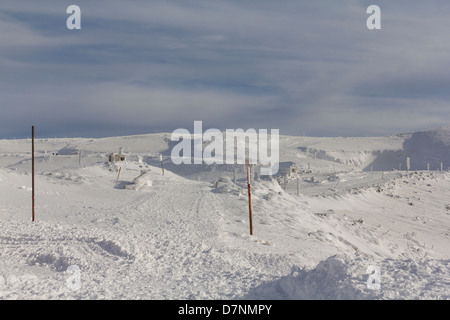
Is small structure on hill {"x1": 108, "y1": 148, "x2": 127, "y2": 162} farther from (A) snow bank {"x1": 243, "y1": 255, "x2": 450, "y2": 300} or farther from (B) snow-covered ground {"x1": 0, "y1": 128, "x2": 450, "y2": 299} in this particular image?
(A) snow bank {"x1": 243, "y1": 255, "x2": 450, "y2": 300}

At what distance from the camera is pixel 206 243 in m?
12.5

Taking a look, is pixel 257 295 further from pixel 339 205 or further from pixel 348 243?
pixel 339 205

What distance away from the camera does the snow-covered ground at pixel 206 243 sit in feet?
26.4

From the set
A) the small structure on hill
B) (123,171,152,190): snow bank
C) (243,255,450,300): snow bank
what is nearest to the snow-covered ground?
(243,255,450,300): snow bank

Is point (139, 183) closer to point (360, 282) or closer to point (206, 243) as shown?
point (206, 243)

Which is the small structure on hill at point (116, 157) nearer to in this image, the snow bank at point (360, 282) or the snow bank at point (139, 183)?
the snow bank at point (139, 183)

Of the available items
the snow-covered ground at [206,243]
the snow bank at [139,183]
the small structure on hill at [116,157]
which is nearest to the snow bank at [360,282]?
the snow-covered ground at [206,243]

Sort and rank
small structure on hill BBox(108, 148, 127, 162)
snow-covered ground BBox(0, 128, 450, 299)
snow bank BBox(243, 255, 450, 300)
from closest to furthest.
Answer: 1. snow bank BBox(243, 255, 450, 300)
2. snow-covered ground BBox(0, 128, 450, 299)
3. small structure on hill BBox(108, 148, 127, 162)

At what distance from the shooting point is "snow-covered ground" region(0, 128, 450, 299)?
805cm

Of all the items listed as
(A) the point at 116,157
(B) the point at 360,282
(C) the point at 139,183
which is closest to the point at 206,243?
(B) the point at 360,282

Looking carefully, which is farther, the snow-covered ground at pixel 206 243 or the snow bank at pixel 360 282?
the snow-covered ground at pixel 206 243

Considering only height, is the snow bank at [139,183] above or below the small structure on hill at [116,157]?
below

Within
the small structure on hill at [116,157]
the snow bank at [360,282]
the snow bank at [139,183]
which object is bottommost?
the snow bank at [360,282]

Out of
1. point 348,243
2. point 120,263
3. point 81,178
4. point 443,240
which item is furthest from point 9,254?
point 443,240
